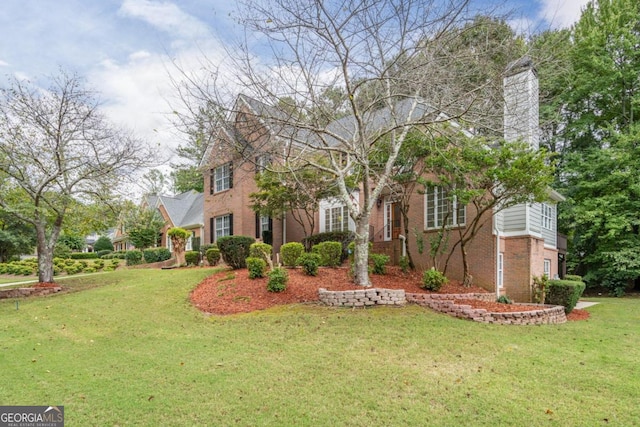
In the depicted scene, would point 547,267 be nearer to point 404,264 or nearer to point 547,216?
point 547,216

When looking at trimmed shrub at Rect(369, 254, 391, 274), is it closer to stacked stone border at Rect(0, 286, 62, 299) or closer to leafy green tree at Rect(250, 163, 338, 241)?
leafy green tree at Rect(250, 163, 338, 241)

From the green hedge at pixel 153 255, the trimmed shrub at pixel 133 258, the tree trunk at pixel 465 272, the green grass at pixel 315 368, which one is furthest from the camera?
the green hedge at pixel 153 255

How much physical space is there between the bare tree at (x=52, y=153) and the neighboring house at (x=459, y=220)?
4016 mm

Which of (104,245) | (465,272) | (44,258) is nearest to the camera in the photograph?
(465,272)

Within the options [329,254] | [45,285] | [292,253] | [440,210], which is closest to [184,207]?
[45,285]

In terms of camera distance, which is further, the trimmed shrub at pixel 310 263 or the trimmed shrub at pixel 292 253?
the trimmed shrub at pixel 292 253

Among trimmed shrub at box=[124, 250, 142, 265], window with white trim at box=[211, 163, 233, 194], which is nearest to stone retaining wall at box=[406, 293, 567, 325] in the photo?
window with white trim at box=[211, 163, 233, 194]

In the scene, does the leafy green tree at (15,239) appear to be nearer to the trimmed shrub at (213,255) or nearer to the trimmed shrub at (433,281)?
the trimmed shrub at (213,255)

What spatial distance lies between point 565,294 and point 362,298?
6.32 metres

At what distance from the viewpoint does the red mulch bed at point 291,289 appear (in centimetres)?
953

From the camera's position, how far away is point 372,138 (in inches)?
413

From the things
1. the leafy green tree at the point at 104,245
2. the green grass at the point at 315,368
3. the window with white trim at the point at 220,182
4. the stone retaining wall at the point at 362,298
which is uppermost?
the window with white trim at the point at 220,182

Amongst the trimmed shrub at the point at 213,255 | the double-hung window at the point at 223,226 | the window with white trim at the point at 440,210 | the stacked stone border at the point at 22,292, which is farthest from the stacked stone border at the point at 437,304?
the double-hung window at the point at 223,226

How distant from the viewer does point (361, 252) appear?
394 inches
